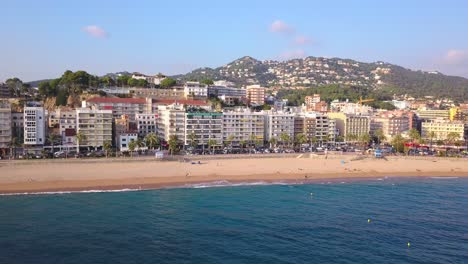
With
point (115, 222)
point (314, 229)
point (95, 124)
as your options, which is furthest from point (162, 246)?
point (95, 124)

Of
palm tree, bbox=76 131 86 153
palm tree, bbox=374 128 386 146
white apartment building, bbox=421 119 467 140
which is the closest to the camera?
palm tree, bbox=76 131 86 153

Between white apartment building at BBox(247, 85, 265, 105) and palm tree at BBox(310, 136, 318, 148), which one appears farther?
white apartment building at BBox(247, 85, 265, 105)

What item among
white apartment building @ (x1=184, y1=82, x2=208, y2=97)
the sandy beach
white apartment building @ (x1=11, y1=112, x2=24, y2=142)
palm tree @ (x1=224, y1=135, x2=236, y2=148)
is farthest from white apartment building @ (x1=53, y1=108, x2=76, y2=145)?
white apartment building @ (x1=184, y1=82, x2=208, y2=97)

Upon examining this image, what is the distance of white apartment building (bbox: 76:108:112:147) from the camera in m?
63.0

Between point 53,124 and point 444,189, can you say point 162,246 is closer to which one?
point 444,189

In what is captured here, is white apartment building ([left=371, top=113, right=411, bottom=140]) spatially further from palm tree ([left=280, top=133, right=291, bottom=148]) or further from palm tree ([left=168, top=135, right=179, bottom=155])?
palm tree ([left=168, top=135, right=179, bottom=155])

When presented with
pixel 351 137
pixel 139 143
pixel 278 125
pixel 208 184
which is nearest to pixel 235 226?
pixel 208 184

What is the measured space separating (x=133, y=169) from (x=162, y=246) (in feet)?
84.5

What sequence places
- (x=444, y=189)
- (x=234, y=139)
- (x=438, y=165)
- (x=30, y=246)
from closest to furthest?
(x=30, y=246)
(x=444, y=189)
(x=438, y=165)
(x=234, y=139)

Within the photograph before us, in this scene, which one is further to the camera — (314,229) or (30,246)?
(314,229)

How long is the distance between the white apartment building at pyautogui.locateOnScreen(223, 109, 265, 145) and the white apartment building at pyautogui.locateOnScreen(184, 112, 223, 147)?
154cm

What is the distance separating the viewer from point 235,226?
102 feet

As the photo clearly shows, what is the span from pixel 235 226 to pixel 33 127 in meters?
40.6

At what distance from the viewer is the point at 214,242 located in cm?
2761
